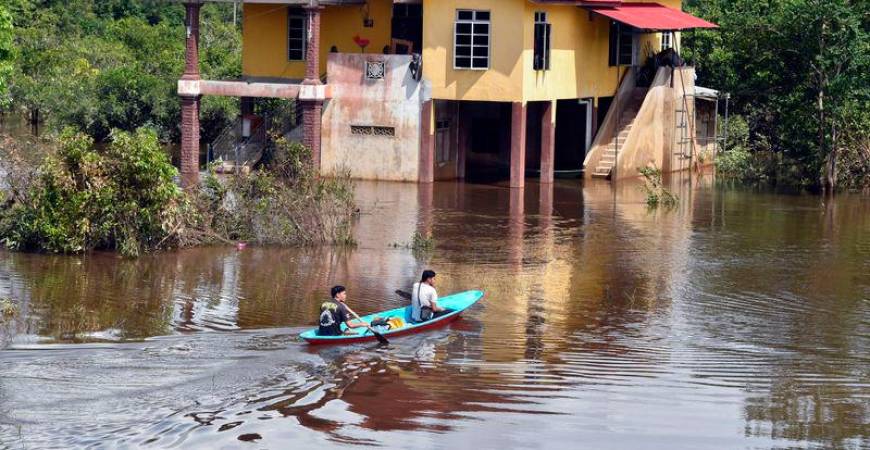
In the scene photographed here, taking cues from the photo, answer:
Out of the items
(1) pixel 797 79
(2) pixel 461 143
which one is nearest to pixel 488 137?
(2) pixel 461 143

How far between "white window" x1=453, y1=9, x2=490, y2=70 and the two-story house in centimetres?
3

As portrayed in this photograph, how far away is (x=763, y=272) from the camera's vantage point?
25.1 meters

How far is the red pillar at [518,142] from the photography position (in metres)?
34.2

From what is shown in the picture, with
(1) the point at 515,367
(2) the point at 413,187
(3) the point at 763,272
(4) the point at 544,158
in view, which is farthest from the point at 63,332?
(4) the point at 544,158

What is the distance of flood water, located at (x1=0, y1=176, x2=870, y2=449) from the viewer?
616 inches

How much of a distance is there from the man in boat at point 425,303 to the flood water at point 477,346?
423 mm

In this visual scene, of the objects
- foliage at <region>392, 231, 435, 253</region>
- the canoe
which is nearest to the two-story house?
foliage at <region>392, 231, 435, 253</region>

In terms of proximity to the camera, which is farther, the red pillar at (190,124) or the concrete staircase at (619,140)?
the concrete staircase at (619,140)

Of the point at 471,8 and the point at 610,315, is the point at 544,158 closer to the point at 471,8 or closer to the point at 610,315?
the point at 471,8

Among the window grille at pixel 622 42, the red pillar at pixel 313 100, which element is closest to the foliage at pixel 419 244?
the red pillar at pixel 313 100

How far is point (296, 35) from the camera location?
37.9 m

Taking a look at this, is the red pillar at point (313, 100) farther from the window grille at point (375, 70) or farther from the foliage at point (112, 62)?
the foliage at point (112, 62)

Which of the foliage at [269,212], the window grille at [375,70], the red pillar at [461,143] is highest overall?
the window grille at [375,70]

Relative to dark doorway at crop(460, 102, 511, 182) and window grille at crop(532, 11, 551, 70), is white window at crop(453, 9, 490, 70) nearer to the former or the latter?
window grille at crop(532, 11, 551, 70)
